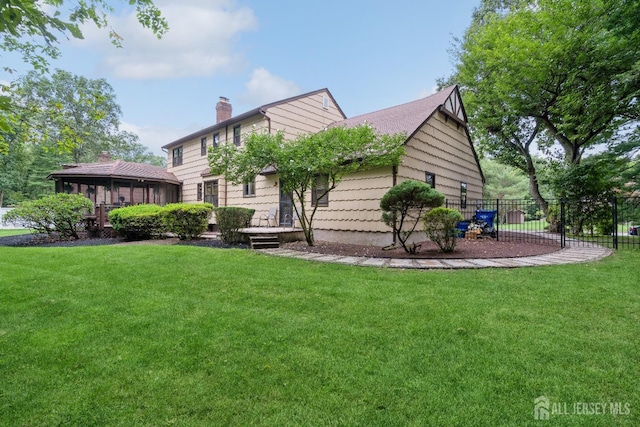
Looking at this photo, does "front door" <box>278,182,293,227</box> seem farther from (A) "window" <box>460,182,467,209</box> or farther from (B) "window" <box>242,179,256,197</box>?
(A) "window" <box>460,182,467,209</box>

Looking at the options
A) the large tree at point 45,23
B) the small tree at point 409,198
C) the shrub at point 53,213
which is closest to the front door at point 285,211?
the small tree at point 409,198

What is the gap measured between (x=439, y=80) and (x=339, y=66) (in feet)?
25.6

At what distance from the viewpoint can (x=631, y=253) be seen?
7160 millimetres

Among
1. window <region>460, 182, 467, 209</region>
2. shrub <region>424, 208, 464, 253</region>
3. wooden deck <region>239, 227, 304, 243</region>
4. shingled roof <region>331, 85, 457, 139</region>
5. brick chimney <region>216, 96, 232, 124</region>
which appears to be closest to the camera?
shrub <region>424, 208, 464, 253</region>

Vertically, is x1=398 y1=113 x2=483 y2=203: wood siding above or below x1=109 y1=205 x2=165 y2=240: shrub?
above

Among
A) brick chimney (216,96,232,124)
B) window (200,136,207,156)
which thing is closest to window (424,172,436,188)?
brick chimney (216,96,232,124)

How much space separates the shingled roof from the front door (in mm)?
3555

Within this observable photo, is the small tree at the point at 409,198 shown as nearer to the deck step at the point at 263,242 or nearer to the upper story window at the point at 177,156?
the deck step at the point at 263,242

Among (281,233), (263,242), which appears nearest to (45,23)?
(263,242)

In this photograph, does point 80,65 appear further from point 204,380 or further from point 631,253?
point 631,253

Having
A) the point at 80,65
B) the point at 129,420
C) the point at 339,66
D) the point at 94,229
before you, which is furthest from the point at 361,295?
the point at 339,66

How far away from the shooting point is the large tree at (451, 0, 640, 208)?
9.77 m

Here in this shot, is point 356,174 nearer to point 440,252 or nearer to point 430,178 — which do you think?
point 430,178

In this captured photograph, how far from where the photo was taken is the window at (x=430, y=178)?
10.1 metres
